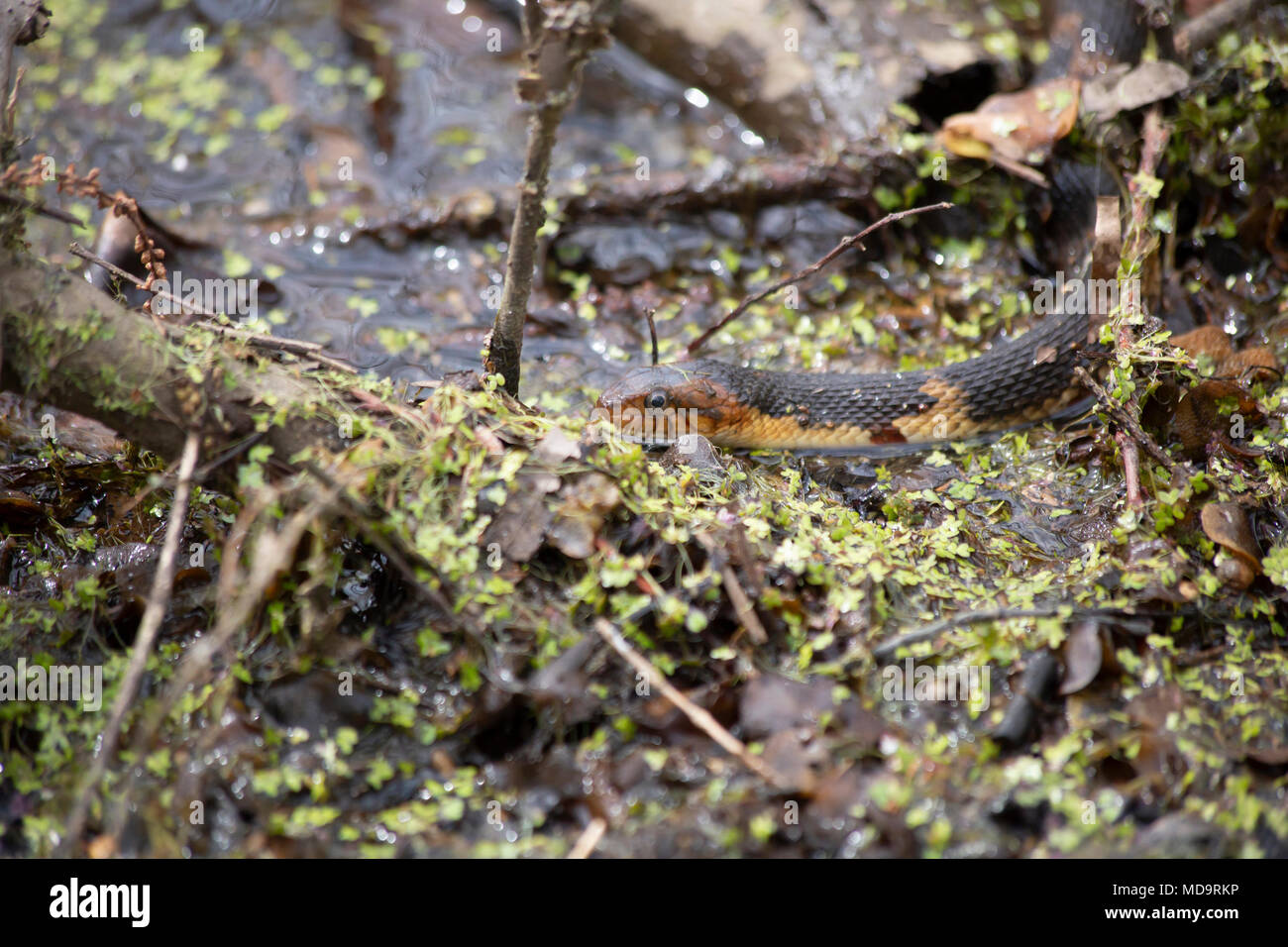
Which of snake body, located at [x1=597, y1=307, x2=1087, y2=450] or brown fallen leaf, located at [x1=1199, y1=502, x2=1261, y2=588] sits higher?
snake body, located at [x1=597, y1=307, x2=1087, y2=450]

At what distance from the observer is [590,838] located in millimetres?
→ 2811

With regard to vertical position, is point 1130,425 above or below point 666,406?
below

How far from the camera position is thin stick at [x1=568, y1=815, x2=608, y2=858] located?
109 inches

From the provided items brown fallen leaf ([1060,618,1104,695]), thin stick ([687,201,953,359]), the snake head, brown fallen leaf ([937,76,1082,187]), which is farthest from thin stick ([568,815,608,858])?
brown fallen leaf ([937,76,1082,187])

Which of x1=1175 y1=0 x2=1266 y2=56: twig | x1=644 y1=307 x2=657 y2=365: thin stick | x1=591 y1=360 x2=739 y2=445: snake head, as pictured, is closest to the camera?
x1=644 y1=307 x2=657 y2=365: thin stick

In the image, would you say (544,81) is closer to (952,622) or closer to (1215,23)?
(952,622)

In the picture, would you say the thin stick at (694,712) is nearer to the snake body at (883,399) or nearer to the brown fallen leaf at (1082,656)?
the brown fallen leaf at (1082,656)

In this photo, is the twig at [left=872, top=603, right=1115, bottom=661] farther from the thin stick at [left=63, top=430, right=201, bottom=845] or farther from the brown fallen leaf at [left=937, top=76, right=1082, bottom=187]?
the brown fallen leaf at [left=937, top=76, right=1082, bottom=187]

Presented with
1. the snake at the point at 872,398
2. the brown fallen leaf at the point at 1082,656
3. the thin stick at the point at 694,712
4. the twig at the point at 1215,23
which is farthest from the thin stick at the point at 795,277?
the twig at the point at 1215,23

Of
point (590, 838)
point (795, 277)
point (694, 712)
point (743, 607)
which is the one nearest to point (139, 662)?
point (590, 838)

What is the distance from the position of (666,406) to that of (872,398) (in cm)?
109

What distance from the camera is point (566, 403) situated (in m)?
5.04
